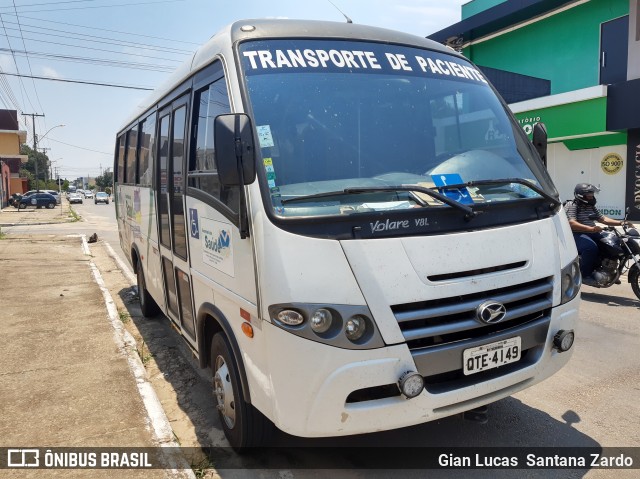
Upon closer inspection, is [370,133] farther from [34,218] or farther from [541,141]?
[34,218]

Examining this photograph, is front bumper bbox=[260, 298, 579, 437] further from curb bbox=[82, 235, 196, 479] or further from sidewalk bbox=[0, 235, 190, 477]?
sidewalk bbox=[0, 235, 190, 477]

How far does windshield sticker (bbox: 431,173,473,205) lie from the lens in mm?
2912

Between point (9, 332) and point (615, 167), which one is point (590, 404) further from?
point (615, 167)

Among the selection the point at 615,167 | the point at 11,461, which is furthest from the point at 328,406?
the point at 615,167

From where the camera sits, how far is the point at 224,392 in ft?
10.8

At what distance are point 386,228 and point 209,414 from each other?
7.62ft

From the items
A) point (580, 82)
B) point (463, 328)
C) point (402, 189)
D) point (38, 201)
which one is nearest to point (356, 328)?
point (463, 328)

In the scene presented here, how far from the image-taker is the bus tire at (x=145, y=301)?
262 inches

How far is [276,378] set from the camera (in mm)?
2529

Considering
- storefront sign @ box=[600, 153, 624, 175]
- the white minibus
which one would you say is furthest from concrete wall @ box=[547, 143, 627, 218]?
the white minibus

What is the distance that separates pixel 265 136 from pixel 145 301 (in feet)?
15.4

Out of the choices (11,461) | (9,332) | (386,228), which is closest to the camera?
(386,228)

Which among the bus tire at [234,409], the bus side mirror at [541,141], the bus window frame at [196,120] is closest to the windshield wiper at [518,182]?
the bus side mirror at [541,141]

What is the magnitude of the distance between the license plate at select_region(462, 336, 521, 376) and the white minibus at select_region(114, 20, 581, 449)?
1 centimetres
